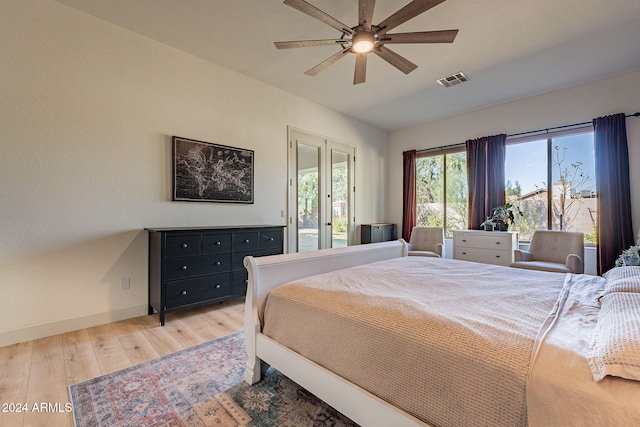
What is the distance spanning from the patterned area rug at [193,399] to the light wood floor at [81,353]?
0.12 metres

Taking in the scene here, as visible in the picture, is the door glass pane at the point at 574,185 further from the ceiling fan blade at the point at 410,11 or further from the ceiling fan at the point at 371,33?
the ceiling fan blade at the point at 410,11

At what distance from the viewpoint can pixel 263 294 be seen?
5.73 ft

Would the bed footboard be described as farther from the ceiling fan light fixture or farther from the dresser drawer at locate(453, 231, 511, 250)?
the dresser drawer at locate(453, 231, 511, 250)

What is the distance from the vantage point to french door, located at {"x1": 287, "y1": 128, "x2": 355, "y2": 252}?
4348 mm

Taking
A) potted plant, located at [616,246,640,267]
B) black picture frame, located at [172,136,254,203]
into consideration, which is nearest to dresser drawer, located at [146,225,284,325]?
black picture frame, located at [172,136,254,203]

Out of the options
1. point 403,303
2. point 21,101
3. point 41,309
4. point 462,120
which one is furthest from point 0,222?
point 462,120

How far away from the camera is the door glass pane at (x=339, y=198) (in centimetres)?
499

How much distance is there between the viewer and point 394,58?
7.96ft

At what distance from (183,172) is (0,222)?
1477 mm

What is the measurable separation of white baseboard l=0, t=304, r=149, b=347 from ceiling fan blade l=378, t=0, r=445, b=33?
3.50 metres

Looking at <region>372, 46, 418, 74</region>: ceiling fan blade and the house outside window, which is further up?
<region>372, 46, 418, 74</region>: ceiling fan blade

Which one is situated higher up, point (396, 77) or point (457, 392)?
point (396, 77)

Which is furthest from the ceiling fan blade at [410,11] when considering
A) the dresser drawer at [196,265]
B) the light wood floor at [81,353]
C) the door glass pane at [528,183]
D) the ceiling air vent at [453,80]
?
the door glass pane at [528,183]

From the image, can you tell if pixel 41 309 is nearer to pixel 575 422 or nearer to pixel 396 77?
pixel 575 422
